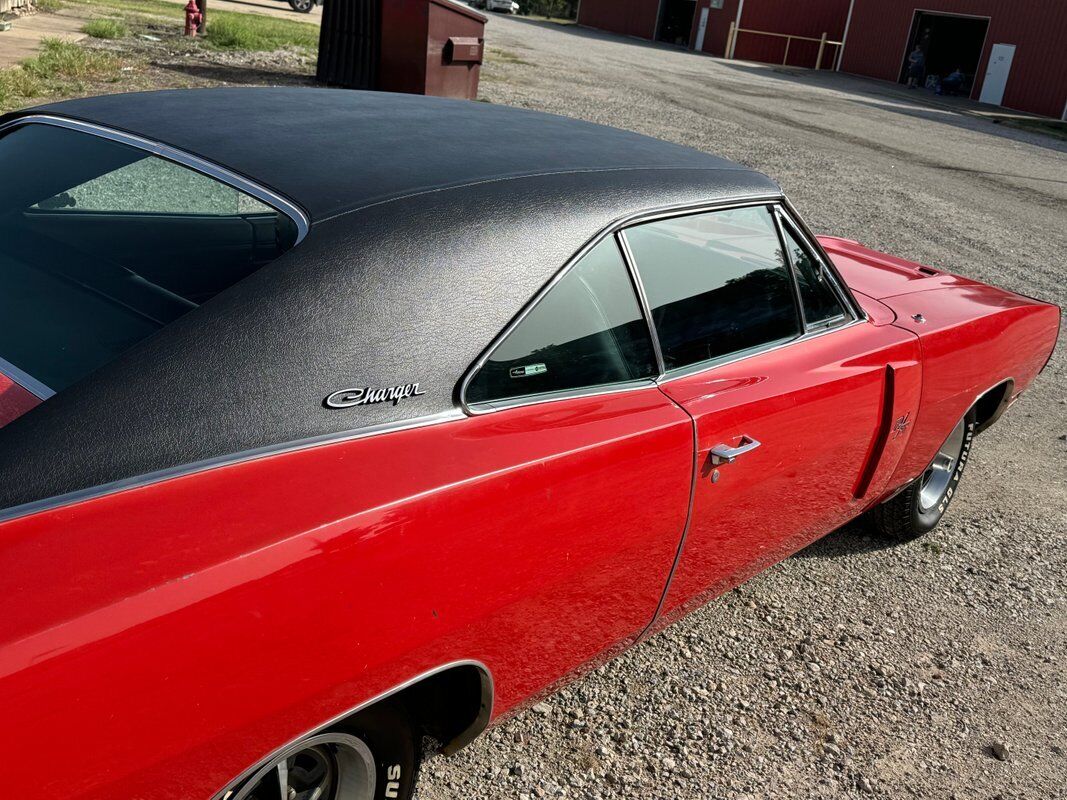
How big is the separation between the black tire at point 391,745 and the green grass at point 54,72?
7948mm

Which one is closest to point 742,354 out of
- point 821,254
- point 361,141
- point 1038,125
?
point 821,254

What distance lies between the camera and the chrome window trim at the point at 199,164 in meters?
1.98

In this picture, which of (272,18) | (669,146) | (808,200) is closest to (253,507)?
(669,146)

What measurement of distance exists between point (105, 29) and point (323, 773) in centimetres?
1566

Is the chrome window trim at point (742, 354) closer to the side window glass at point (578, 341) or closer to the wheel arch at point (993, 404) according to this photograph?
the side window glass at point (578, 341)

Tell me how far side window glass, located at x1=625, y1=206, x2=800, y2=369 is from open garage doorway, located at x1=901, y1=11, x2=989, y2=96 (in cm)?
3218

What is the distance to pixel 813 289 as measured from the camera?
9.99ft

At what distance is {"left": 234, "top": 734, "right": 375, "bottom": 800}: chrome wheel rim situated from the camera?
1791 mm

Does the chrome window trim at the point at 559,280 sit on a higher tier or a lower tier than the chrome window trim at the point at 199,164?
lower

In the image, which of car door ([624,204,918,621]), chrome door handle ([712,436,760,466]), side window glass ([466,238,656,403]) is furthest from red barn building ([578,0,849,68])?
side window glass ([466,238,656,403])

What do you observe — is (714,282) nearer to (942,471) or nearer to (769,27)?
(942,471)

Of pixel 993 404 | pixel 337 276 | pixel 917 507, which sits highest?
pixel 337 276

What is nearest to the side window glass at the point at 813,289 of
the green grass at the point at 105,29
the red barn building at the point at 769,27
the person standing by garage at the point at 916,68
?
the green grass at the point at 105,29

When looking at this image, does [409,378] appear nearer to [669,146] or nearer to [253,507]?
[253,507]
